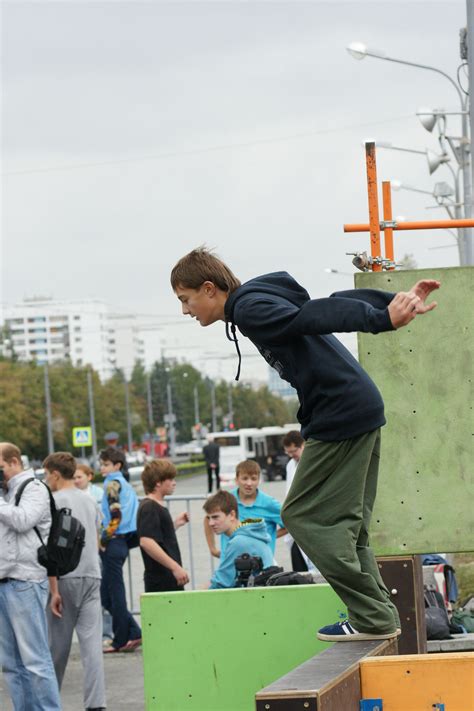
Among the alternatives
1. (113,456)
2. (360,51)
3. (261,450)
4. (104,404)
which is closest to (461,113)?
(360,51)

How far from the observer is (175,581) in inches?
408

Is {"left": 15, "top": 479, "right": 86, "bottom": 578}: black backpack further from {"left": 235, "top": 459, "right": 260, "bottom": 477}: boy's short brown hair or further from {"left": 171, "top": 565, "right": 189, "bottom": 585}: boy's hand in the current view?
{"left": 235, "top": 459, "right": 260, "bottom": 477}: boy's short brown hair

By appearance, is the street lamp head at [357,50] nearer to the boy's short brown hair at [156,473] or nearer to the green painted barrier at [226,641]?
the boy's short brown hair at [156,473]

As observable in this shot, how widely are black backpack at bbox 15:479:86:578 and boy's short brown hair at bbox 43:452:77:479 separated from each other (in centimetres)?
56

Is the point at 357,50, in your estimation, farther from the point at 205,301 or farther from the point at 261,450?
the point at 261,450

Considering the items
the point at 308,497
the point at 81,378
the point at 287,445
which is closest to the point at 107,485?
the point at 287,445

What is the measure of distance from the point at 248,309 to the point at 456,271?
79.8 inches

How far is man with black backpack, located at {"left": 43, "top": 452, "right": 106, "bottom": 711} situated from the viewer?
9.66 metres

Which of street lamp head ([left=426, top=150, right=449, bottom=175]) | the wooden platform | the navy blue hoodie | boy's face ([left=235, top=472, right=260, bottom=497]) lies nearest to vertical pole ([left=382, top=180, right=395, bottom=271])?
the navy blue hoodie

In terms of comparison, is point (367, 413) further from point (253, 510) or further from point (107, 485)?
point (107, 485)

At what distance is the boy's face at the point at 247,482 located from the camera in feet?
34.1

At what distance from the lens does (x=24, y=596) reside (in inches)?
344

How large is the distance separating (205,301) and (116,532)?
7657 mm

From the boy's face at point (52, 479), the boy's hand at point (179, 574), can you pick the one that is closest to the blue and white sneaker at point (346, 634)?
the boy's face at point (52, 479)
